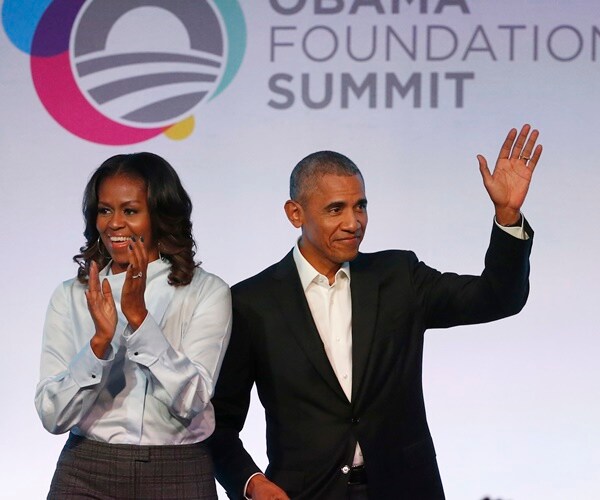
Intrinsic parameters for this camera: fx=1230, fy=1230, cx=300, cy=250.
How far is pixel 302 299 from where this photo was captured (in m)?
3.47

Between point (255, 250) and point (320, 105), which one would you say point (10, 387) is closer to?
point (255, 250)

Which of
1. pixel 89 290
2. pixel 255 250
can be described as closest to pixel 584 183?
pixel 255 250

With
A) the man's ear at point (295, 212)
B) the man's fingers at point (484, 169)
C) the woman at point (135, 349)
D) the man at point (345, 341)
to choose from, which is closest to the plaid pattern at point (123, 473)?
the woman at point (135, 349)

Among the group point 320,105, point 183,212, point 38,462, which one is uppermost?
point 320,105

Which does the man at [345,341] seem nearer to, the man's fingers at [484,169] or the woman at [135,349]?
the man's fingers at [484,169]

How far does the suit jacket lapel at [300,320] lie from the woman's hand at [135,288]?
0.57 metres

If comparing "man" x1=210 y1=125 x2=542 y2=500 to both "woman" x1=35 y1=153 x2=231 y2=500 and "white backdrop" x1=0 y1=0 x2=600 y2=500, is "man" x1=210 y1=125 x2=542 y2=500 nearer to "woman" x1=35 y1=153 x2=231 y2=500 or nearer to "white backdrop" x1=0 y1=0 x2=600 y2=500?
"woman" x1=35 y1=153 x2=231 y2=500

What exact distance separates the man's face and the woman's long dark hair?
0.37 m

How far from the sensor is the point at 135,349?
298 centimetres

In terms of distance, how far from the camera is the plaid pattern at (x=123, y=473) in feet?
10.1

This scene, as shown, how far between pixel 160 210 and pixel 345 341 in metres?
0.63

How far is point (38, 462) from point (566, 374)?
7.45 ft

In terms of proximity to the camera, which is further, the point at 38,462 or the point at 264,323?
the point at 38,462

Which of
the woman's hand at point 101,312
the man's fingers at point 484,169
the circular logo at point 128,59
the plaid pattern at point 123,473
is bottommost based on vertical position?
the plaid pattern at point 123,473
